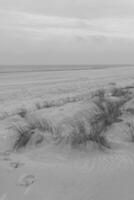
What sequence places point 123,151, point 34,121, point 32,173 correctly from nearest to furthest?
point 32,173 < point 123,151 < point 34,121

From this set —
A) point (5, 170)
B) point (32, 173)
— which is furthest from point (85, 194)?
point (5, 170)

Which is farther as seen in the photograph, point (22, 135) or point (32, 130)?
point (32, 130)

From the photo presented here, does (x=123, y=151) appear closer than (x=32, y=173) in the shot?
No

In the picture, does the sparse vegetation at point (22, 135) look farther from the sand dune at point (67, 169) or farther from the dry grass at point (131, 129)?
the dry grass at point (131, 129)

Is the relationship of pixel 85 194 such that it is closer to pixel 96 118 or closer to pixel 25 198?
pixel 25 198

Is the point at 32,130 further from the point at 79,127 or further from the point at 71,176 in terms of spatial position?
the point at 71,176

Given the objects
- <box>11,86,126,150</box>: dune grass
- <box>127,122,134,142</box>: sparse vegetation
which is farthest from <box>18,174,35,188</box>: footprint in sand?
<box>127,122,134,142</box>: sparse vegetation

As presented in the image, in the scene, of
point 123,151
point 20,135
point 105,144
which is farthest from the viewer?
point 20,135

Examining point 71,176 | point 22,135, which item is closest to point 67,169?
point 71,176
